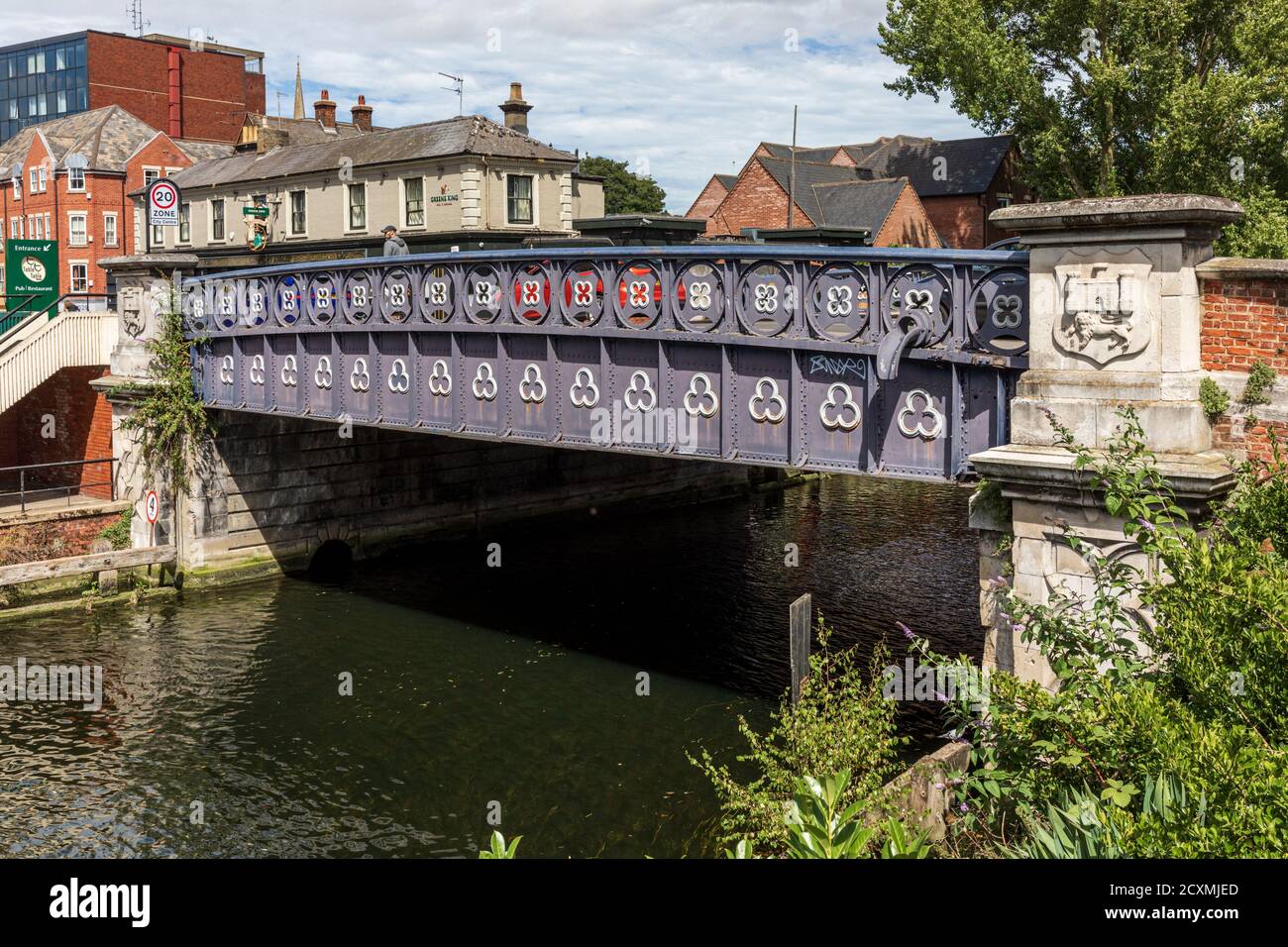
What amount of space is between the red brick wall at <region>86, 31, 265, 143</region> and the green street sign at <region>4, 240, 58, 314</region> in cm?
4173

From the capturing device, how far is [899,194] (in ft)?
166

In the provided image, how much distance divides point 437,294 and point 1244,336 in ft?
36.2

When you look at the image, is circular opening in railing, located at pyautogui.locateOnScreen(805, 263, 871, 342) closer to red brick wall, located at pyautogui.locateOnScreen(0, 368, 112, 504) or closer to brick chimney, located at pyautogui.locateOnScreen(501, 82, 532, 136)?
red brick wall, located at pyautogui.locateOnScreen(0, 368, 112, 504)

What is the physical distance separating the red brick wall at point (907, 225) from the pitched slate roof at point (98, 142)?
32612 millimetres

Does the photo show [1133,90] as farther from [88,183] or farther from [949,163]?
[88,183]

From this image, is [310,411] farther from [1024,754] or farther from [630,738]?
[1024,754]

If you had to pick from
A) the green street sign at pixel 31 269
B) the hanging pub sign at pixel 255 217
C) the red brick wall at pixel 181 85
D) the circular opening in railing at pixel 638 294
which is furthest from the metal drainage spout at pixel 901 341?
the red brick wall at pixel 181 85

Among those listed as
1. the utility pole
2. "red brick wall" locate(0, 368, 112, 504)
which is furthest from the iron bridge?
the utility pole

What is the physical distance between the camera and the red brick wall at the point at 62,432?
26797mm

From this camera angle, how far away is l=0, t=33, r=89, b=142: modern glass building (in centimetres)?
7544

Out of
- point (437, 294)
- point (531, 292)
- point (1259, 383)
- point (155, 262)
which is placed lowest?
point (1259, 383)

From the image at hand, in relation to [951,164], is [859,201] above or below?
below

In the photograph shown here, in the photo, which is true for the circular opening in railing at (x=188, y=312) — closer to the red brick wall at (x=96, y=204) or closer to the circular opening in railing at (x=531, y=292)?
the circular opening in railing at (x=531, y=292)

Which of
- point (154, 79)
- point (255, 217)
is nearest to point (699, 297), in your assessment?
point (255, 217)
